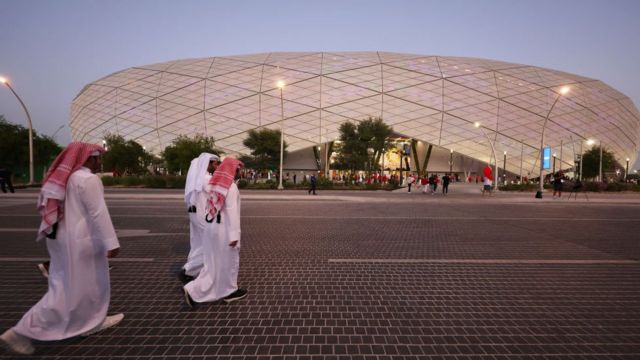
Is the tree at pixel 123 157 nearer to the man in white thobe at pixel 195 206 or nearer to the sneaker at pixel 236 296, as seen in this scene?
the man in white thobe at pixel 195 206

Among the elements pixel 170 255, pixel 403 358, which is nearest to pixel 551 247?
pixel 403 358

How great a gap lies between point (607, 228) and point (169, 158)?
35.5 m

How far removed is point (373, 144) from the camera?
35125mm

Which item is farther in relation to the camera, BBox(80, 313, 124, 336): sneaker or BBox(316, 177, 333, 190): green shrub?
BBox(316, 177, 333, 190): green shrub

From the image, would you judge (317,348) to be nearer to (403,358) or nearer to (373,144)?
(403,358)

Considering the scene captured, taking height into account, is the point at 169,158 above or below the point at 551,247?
above

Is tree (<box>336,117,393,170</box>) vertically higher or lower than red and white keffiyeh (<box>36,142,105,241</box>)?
higher

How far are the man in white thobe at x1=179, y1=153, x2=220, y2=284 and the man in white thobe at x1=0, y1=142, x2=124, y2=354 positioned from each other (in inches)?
52.8

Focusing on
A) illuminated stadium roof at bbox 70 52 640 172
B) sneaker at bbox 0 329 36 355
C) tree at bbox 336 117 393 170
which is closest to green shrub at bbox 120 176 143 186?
illuminated stadium roof at bbox 70 52 640 172

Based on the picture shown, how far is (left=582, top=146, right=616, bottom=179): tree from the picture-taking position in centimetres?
4653

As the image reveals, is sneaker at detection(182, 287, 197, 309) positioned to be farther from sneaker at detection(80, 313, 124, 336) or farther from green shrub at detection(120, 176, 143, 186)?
green shrub at detection(120, 176, 143, 186)

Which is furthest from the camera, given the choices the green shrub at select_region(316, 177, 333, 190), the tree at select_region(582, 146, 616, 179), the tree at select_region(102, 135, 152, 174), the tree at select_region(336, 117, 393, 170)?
the tree at select_region(582, 146, 616, 179)

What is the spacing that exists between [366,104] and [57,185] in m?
43.5

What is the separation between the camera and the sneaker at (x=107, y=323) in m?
3.11
